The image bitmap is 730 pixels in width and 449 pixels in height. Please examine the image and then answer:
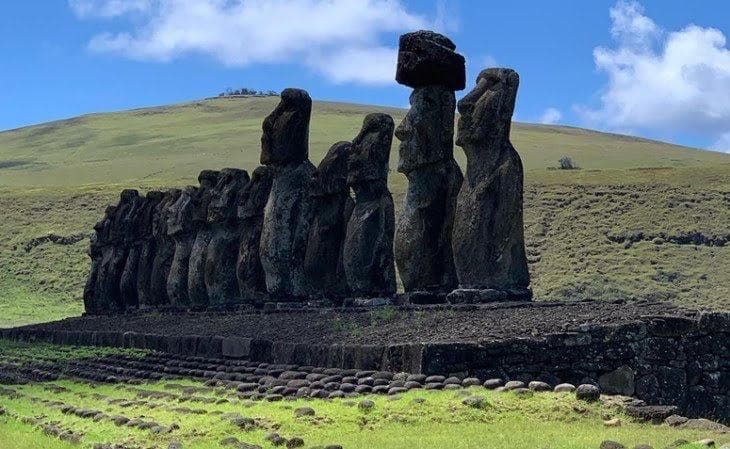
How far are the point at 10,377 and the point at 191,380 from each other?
4455mm

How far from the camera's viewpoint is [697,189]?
5041cm

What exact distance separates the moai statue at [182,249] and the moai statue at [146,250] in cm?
166

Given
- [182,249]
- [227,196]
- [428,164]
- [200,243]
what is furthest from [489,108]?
[182,249]

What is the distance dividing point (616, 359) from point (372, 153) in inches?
319

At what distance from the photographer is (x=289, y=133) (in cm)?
2230

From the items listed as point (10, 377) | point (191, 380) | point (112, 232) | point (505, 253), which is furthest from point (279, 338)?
point (112, 232)

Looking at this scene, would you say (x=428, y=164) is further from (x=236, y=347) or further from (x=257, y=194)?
(x=257, y=194)

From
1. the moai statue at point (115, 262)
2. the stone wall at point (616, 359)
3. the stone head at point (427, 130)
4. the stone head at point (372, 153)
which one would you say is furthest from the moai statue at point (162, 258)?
the stone wall at point (616, 359)

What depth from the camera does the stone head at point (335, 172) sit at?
67.3ft

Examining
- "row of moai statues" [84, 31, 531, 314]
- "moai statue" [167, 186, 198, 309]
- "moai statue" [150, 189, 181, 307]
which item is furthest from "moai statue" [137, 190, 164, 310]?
"moai statue" [167, 186, 198, 309]

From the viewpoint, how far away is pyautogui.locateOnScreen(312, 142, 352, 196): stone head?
20.5 metres

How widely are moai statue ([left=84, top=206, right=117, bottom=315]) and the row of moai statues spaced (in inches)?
205

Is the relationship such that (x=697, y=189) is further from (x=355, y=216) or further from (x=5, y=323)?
(x=355, y=216)

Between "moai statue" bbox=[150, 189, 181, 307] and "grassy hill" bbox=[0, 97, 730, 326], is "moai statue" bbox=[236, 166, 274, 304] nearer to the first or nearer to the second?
"moai statue" bbox=[150, 189, 181, 307]
